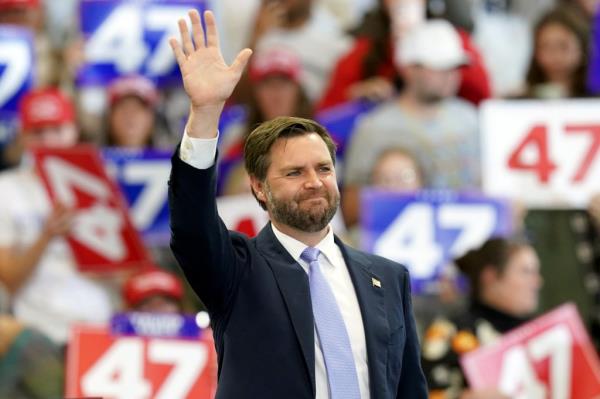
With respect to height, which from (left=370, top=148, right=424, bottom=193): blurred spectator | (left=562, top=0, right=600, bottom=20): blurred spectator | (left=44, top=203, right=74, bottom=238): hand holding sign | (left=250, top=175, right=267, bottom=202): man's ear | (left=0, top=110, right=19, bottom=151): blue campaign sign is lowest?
(left=44, top=203, right=74, bottom=238): hand holding sign

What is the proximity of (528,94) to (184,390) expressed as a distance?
310 cm

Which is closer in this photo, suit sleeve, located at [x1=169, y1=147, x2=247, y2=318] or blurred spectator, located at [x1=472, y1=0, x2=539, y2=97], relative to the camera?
suit sleeve, located at [x1=169, y1=147, x2=247, y2=318]

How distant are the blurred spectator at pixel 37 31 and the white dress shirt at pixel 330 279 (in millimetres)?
5330

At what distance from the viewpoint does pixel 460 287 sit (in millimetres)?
7102

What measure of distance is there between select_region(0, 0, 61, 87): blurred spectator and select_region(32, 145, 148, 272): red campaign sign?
67.4 inches

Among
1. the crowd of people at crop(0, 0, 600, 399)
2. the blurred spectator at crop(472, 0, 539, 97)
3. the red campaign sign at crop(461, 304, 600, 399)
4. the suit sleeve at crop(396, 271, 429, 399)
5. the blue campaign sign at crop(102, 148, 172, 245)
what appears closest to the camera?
the suit sleeve at crop(396, 271, 429, 399)

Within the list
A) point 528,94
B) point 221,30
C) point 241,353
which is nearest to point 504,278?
point 528,94

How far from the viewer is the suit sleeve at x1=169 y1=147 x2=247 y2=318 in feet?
11.2

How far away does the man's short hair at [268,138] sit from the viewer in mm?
3562

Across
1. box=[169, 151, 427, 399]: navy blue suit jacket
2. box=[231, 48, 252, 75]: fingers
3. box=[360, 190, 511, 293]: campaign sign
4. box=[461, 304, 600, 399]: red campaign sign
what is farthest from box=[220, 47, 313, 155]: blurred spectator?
box=[231, 48, 252, 75]: fingers

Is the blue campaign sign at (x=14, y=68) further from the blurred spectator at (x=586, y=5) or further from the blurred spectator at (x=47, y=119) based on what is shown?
the blurred spectator at (x=586, y=5)

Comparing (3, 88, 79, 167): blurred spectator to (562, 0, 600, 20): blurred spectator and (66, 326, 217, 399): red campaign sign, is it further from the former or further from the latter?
(562, 0, 600, 20): blurred spectator

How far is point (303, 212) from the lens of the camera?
11.5 ft

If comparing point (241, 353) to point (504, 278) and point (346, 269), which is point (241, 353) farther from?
point (504, 278)
